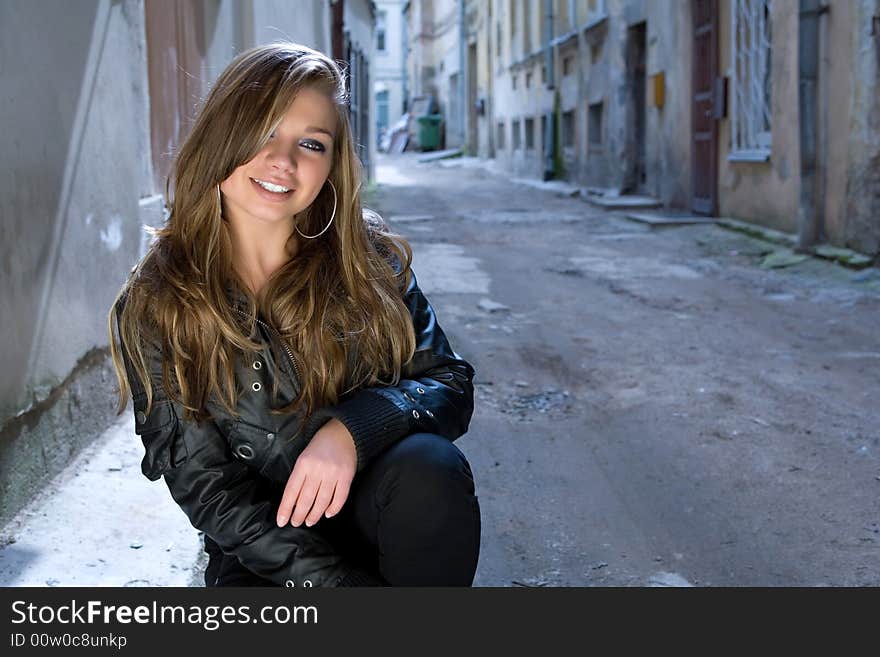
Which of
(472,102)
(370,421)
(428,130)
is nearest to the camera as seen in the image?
(370,421)

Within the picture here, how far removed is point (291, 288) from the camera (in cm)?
191

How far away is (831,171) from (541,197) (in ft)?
26.5

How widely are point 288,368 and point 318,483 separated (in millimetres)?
243

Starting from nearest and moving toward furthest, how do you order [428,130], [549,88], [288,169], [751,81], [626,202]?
[288,169] → [751,81] → [626,202] → [549,88] → [428,130]

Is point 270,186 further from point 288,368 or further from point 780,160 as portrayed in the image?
point 780,160

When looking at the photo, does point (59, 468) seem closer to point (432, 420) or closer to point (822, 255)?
point (432, 420)

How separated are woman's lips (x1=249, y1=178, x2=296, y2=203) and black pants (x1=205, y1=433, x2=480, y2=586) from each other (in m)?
0.49

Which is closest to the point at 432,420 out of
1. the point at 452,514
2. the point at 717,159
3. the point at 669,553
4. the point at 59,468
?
the point at 452,514

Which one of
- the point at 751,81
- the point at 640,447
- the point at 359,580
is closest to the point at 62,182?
the point at 359,580

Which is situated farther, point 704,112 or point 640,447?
point 704,112

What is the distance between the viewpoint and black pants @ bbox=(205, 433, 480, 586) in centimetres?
166

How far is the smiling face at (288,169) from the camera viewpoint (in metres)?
1.87

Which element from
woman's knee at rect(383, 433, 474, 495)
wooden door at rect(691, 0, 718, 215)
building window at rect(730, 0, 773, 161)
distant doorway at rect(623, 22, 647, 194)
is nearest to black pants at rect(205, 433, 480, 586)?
woman's knee at rect(383, 433, 474, 495)

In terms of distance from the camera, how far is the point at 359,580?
5.60 feet
